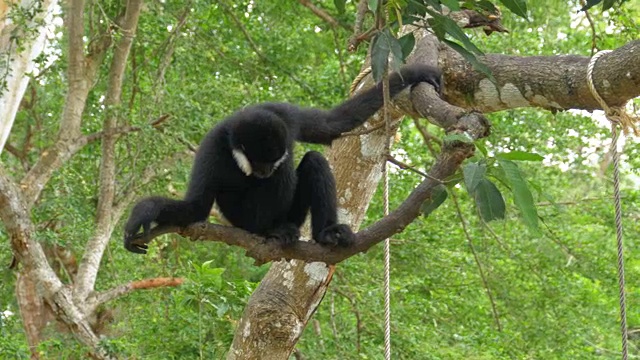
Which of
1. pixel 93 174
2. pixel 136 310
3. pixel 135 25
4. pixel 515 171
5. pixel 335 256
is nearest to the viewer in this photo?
pixel 515 171

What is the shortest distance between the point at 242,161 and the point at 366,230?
3.53 ft

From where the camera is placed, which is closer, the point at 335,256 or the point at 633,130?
the point at 335,256

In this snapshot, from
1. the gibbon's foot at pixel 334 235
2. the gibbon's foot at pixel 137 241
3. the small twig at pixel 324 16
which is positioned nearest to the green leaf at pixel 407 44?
the gibbon's foot at pixel 334 235

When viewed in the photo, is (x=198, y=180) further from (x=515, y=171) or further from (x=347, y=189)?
(x=515, y=171)

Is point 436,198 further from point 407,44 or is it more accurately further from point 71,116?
point 71,116

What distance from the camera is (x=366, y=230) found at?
3.10m

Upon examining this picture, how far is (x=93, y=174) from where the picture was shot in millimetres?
9977

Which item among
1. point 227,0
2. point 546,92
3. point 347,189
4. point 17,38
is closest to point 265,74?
point 227,0

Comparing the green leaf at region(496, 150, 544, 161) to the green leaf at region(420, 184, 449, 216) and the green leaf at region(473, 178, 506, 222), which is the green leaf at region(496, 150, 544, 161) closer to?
the green leaf at region(473, 178, 506, 222)

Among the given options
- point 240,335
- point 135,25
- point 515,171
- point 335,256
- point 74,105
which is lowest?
point 240,335

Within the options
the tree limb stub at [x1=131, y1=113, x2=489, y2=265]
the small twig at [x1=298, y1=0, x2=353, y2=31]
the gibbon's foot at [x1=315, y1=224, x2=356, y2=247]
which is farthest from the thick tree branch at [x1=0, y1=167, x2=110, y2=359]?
the small twig at [x1=298, y1=0, x2=353, y2=31]

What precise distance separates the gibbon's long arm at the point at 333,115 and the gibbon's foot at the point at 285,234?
17.7 inches

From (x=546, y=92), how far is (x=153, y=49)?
604cm

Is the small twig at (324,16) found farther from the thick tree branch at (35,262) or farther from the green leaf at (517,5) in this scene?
the green leaf at (517,5)
